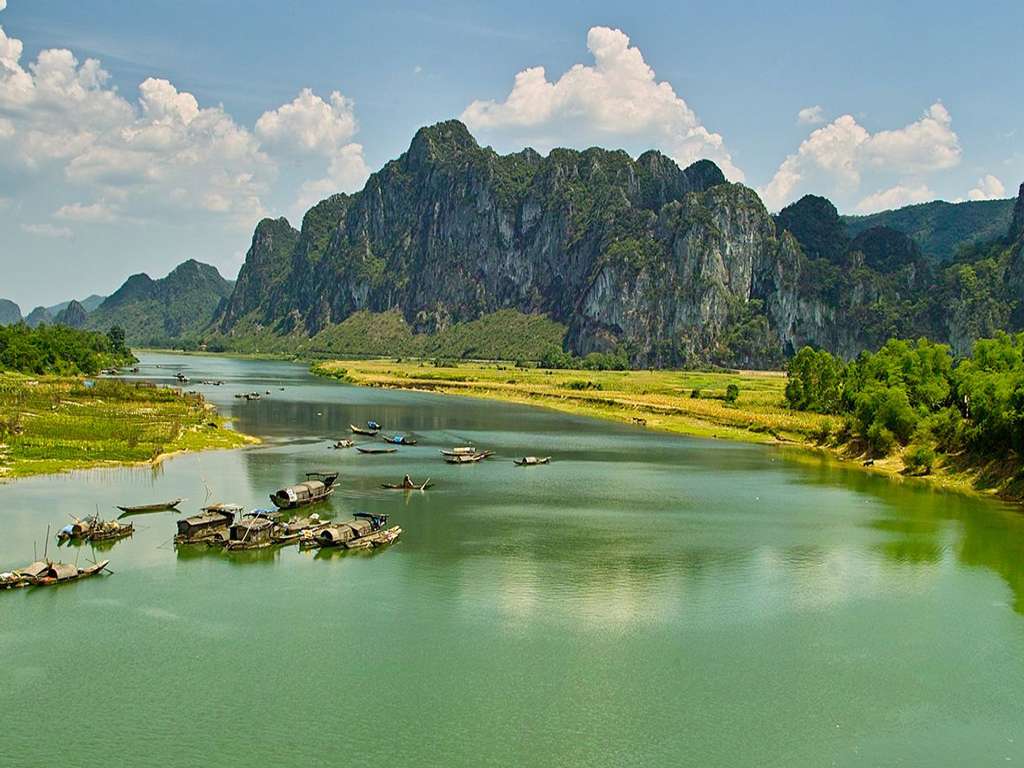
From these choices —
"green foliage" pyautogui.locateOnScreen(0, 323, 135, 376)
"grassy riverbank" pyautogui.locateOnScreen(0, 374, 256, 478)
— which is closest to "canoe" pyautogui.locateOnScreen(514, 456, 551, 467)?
"grassy riverbank" pyautogui.locateOnScreen(0, 374, 256, 478)

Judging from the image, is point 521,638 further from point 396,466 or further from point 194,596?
point 396,466

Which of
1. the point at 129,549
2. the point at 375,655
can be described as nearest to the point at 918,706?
the point at 375,655

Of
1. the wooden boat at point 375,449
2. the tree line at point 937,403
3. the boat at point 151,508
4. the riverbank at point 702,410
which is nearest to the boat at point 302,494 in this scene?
the boat at point 151,508

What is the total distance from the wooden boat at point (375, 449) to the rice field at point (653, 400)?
1373 inches

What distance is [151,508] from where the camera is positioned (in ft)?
160

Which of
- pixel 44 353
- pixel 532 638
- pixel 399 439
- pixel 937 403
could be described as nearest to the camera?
pixel 532 638

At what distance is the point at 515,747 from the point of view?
76.8ft

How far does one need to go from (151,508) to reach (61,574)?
1326 centimetres

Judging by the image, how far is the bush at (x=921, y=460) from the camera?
223ft

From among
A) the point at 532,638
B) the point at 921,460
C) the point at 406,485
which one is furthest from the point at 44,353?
the point at 532,638

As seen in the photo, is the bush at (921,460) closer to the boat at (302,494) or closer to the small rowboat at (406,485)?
the small rowboat at (406,485)

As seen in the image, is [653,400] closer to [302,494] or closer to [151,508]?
[302,494]

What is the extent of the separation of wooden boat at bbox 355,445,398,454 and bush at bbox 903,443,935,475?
4174 cm

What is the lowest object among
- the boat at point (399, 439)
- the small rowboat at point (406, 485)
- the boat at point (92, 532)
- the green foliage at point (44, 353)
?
the boat at point (92, 532)
